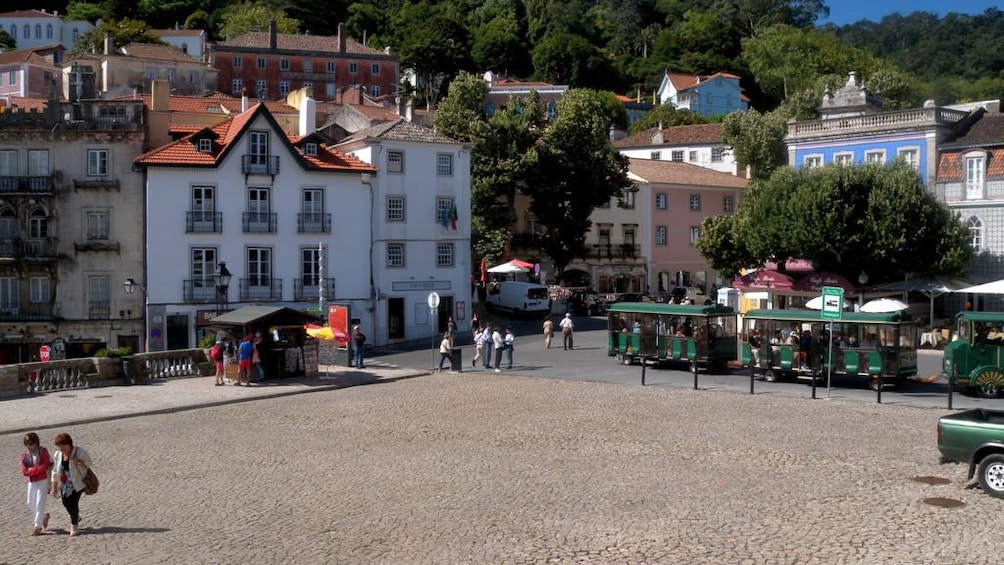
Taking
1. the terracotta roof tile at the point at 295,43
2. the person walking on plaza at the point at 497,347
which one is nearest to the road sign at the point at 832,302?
the person walking on plaza at the point at 497,347

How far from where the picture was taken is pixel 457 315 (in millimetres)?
51969

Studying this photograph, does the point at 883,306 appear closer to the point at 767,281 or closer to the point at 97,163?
the point at 767,281

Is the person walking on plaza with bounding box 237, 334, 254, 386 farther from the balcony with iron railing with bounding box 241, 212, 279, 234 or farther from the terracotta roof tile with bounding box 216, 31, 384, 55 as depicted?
the terracotta roof tile with bounding box 216, 31, 384, 55

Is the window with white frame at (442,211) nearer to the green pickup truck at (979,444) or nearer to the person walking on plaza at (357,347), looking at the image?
the person walking on plaza at (357,347)

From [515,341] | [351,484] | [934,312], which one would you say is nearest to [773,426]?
[351,484]

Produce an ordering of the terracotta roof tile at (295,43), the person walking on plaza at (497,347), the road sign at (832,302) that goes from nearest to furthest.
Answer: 1. the road sign at (832,302)
2. the person walking on plaza at (497,347)
3. the terracotta roof tile at (295,43)

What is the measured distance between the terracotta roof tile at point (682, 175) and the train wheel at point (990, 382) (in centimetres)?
4339

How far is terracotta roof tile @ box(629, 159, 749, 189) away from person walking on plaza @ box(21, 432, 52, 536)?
2326 inches

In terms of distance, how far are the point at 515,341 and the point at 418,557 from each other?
33431mm

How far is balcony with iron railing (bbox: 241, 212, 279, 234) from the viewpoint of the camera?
4575cm

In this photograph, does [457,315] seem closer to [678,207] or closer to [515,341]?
[515,341]

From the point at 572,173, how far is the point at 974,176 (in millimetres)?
22702

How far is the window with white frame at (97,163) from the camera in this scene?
1779 inches

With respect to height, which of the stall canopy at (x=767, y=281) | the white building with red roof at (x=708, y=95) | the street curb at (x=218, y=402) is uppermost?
the white building with red roof at (x=708, y=95)
